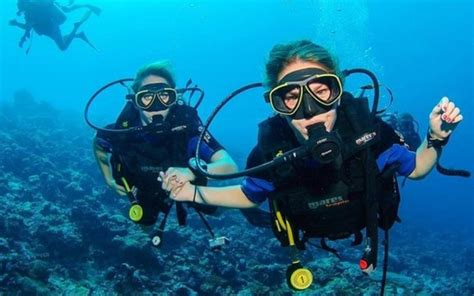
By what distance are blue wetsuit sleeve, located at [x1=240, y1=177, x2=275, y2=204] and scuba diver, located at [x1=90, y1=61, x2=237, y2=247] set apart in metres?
0.90

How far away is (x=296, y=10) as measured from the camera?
416ft

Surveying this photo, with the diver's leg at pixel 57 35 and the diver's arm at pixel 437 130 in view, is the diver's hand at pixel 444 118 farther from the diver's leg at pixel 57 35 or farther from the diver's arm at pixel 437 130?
the diver's leg at pixel 57 35

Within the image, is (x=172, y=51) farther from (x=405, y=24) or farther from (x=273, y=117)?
(x=273, y=117)

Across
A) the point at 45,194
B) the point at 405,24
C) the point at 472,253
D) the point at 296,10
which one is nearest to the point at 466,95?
the point at 405,24

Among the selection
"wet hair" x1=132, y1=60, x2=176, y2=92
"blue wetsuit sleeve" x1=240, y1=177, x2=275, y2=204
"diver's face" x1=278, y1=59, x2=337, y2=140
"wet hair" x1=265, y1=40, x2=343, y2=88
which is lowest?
"blue wetsuit sleeve" x1=240, y1=177, x2=275, y2=204

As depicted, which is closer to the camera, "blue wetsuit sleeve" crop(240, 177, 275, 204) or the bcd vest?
the bcd vest

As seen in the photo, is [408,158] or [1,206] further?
[1,206]

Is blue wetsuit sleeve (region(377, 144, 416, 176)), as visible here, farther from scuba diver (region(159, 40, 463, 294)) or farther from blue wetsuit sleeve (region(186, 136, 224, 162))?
blue wetsuit sleeve (region(186, 136, 224, 162))

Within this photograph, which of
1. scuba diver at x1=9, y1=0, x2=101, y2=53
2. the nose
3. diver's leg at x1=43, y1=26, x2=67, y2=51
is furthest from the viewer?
diver's leg at x1=43, y1=26, x2=67, y2=51

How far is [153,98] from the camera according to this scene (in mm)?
5238

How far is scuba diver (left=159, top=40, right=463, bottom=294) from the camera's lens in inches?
127

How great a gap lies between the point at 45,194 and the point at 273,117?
498 inches

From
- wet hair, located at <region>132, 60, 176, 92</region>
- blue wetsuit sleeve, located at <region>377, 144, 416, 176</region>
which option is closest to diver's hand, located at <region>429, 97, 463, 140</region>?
blue wetsuit sleeve, located at <region>377, 144, 416, 176</region>

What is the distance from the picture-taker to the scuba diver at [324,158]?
3.23m
